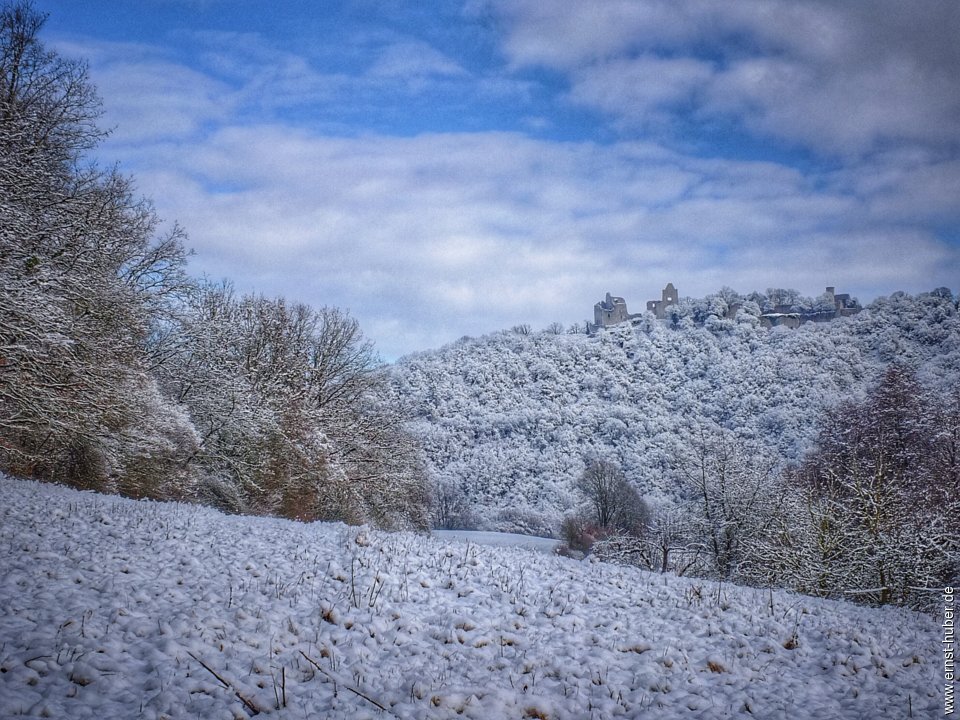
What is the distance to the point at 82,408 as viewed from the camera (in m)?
13.1

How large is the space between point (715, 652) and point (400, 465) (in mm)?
19229

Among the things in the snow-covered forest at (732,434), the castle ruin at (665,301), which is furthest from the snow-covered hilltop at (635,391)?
the castle ruin at (665,301)

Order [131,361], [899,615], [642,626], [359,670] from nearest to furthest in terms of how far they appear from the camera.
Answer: [359,670] → [642,626] → [899,615] → [131,361]

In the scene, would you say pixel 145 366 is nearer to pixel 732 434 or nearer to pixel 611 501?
pixel 732 434

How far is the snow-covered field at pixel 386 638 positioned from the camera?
4875 mm

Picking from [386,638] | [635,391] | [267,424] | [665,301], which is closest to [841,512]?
[386,638]

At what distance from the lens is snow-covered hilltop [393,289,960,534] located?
6103 cm

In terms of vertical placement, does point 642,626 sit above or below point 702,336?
below

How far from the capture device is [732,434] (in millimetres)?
35375

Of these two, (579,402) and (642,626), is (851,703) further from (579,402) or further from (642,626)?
(579,402)

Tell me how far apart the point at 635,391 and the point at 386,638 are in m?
83.7

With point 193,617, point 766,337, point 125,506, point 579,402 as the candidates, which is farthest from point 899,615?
point 766,337

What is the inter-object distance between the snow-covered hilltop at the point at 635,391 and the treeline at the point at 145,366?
3350 cm

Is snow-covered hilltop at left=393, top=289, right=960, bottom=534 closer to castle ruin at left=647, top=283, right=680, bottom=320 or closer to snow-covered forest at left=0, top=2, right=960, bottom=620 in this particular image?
snow-covered forest at left=0, top=2, right=960, bottom=620
